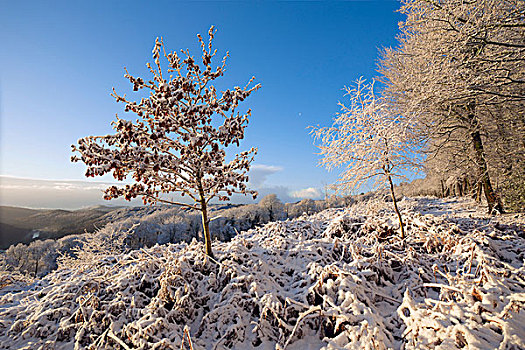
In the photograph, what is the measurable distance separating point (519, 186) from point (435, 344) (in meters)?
9.51

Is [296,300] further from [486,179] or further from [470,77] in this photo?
[486,179]

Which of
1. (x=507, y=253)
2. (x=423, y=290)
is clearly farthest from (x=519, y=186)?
(x=423, y=290)

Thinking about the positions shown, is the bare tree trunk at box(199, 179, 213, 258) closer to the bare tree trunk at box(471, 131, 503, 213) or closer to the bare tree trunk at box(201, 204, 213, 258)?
the bare tree trunk at box(201, 204, 213, 258)

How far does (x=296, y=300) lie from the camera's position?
3.66 metres

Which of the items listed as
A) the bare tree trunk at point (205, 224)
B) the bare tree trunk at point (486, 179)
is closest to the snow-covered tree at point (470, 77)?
the bare tree trunk at point (486, 179)

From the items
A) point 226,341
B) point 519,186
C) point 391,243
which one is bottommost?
point 226,341

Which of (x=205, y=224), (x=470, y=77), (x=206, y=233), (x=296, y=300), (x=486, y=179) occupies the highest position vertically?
(x=470, y=77)

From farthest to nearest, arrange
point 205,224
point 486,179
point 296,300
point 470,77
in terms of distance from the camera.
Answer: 1. point 486,179
2. point 470,77
3. point 205,224
4. point 296,300

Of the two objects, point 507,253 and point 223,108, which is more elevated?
point 223,108

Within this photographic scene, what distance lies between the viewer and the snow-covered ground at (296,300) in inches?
102

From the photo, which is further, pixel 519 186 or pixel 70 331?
pixel 519 186

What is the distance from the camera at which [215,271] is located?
4.66 meters

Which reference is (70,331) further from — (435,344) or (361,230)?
(361,230)

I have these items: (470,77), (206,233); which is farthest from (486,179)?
(206,233)
